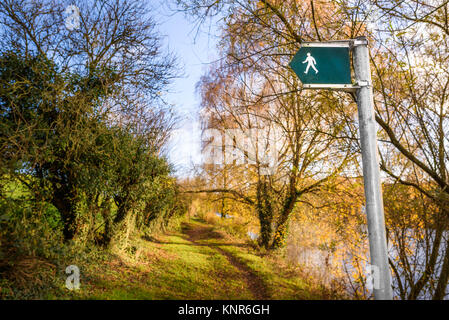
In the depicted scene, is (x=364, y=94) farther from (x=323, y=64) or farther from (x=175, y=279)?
(x=175, y=279)

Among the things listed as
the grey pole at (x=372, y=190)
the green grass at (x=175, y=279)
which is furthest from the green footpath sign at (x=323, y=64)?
the green grass at (x=175, y=279)

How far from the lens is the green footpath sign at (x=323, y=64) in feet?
5.67

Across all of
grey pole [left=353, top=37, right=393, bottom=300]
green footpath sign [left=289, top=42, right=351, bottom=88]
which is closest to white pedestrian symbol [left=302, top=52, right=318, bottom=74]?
green footpath sign [left=289, top=42, right=351, bottom=88]

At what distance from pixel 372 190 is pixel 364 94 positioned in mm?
697

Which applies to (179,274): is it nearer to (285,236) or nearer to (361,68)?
(285,236)

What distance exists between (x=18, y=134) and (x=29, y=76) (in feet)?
5.01

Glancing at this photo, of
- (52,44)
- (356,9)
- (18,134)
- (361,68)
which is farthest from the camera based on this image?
(52,44)

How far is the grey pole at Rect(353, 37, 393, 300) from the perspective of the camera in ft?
5.15

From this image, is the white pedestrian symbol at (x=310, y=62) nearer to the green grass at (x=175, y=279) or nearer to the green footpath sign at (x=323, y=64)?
the green footpath sign at (x=323, y=64)

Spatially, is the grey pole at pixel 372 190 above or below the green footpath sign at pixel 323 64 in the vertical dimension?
below

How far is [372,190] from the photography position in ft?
5.31

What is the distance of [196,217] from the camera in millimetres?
24938

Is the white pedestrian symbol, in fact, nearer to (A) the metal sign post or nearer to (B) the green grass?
(A) the metal sign post
